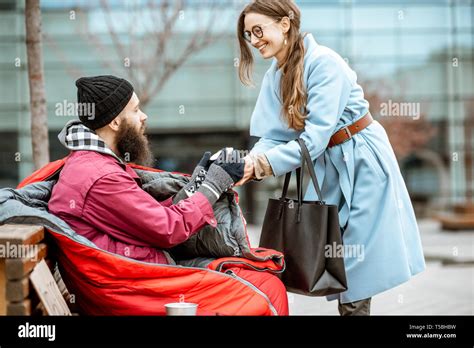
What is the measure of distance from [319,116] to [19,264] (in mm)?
1559

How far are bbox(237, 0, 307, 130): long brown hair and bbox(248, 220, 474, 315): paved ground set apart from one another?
371 cm

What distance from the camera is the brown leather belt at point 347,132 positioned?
3635 millimetres

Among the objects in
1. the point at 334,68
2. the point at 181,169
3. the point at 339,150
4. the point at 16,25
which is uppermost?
the point at 16,25

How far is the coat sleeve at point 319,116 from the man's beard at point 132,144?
0.60 meters

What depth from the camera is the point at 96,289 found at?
3.02 meters

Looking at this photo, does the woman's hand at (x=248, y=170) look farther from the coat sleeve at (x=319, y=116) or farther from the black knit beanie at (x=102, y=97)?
the black knit beanie at (x=102, y=97)

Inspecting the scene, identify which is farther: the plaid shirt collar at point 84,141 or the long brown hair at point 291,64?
the long brown hair at point 291,64

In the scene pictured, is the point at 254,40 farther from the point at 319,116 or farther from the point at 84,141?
the point at 84,141

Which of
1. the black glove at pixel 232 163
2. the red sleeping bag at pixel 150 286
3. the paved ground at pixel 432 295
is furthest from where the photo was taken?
the paved ground at pixel 432 295

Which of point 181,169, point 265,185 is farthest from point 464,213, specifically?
point 181,169

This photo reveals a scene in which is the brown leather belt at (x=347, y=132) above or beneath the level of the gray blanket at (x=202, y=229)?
above

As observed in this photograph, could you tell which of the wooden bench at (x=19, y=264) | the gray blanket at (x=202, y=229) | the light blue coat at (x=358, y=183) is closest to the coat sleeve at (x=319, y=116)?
the light blue coat at (x=358, y=183)
